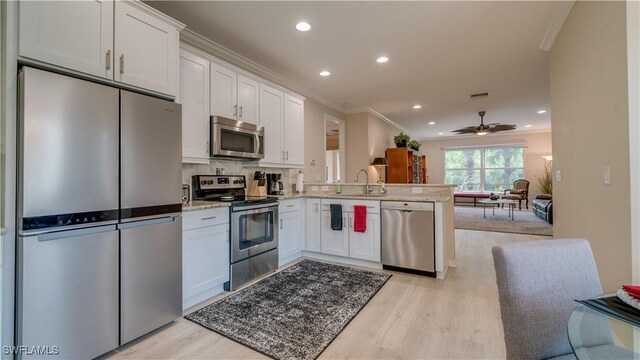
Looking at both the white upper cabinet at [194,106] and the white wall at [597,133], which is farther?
the white upper cabinet at [194,106]

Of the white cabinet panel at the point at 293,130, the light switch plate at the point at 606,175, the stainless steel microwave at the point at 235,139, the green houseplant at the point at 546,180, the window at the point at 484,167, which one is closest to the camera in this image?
the light switch plate at the point at 606,175

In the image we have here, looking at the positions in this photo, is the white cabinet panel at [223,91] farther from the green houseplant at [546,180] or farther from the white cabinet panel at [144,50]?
the green houseplant at [546,180]

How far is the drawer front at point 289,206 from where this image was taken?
11.4 ft

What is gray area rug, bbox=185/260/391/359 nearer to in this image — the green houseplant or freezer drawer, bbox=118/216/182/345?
freezer drawer, bbox=118/216/182/345

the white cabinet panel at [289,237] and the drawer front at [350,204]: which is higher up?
the drawer front at [350,204]

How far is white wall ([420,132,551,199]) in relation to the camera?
9.22 meters

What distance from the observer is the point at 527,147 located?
9.39 meters

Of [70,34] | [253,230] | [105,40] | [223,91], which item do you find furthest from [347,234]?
[70,34]

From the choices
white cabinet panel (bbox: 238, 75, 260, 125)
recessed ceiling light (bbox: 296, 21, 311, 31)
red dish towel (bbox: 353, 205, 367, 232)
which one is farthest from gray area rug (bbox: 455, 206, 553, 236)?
recessed ceiling light (bbox: 296, 21, 311, 31)

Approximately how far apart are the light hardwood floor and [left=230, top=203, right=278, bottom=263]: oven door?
0.81 metres

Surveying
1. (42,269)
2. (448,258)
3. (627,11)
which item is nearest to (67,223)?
(42,269)

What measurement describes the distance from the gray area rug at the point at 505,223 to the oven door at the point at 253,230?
4.61 metres

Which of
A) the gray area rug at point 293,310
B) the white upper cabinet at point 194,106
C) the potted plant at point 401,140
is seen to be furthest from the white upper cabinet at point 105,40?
the potted plant at point 401,140

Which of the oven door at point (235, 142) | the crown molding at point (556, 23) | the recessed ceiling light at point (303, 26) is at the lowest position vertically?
the oven door at point (235, 142)
